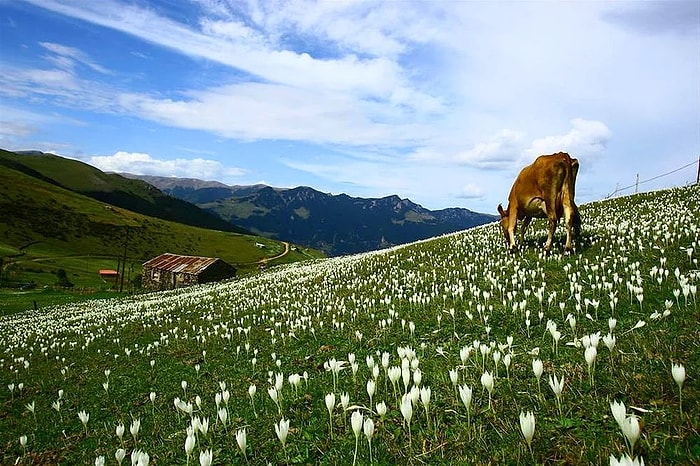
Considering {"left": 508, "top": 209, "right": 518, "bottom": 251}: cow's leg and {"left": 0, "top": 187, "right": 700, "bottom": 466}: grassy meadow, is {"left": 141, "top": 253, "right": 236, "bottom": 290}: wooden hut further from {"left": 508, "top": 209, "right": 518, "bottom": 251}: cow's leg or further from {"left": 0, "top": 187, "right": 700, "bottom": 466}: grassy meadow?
{"left": 508, "top": 209, "right": 518, "bottom": 251}: cow's leg

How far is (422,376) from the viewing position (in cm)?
721

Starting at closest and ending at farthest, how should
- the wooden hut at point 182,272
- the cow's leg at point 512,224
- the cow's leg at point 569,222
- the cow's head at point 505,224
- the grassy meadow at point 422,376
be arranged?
the grassy meadow at point 422,376 < the cow's leg at point 569,222 < the cow's leg at point 512,224 < the cow's head at point 505,224 < the wooden hut at point 182,272

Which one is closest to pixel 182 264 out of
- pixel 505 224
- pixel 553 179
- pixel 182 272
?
pixel 182 272

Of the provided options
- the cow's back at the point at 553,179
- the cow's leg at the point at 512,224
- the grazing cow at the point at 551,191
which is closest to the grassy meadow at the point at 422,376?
the cow's leg at the point at 512,224

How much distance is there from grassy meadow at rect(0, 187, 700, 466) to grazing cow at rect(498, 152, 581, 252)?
1.62 metres

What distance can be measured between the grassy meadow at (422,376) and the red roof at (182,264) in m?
70.8

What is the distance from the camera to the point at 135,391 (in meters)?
11.1

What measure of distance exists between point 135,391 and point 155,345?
474cm

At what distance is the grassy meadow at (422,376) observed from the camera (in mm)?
4730

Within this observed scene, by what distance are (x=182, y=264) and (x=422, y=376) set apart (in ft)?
308

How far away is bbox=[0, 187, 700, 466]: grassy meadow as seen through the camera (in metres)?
4.73

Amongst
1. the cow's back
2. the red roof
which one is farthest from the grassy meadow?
the red roof

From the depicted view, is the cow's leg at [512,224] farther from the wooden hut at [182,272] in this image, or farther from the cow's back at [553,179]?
the wooden hut at [182,272]

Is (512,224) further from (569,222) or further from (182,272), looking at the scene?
(182,272)
